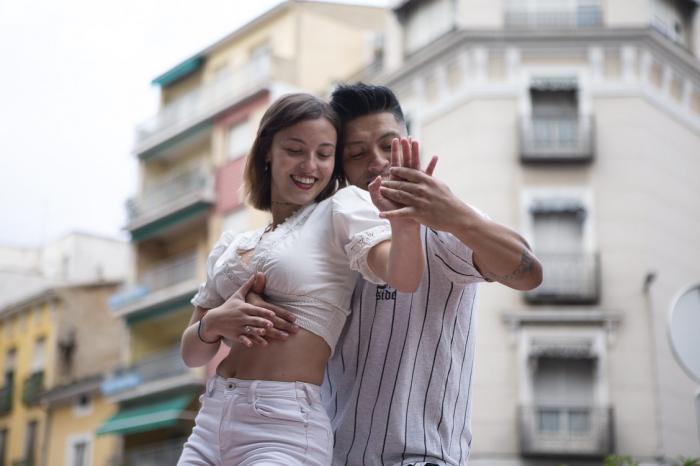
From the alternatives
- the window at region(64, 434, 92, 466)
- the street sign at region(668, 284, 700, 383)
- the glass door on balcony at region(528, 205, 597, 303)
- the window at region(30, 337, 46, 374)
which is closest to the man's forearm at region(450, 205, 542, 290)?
the street sign at region(668, 284, 700, 383)

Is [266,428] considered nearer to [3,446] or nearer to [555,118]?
[555,118]

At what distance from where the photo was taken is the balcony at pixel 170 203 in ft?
94.6

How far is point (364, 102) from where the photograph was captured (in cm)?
353

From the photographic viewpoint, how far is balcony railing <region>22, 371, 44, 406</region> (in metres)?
34.0

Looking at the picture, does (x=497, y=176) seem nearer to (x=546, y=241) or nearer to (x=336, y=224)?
(x=546, y=241)

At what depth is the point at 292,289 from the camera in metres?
3.19

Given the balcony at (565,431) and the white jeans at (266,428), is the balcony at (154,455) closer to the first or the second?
the balcony at (565,431)

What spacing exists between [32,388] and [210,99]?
39.0ft

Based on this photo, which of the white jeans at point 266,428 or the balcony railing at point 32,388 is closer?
the white jeans at point 266,428

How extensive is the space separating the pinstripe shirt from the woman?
10 cm

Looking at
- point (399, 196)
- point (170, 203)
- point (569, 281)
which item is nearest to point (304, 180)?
point (399, 196)

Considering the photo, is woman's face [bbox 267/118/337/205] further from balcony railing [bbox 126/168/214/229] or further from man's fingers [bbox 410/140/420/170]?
balcony railing [bbox 126/168/214/229]

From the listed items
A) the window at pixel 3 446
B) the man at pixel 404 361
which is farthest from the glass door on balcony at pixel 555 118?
the window at pixel 3 446

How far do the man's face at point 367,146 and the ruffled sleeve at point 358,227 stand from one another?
0.26m
